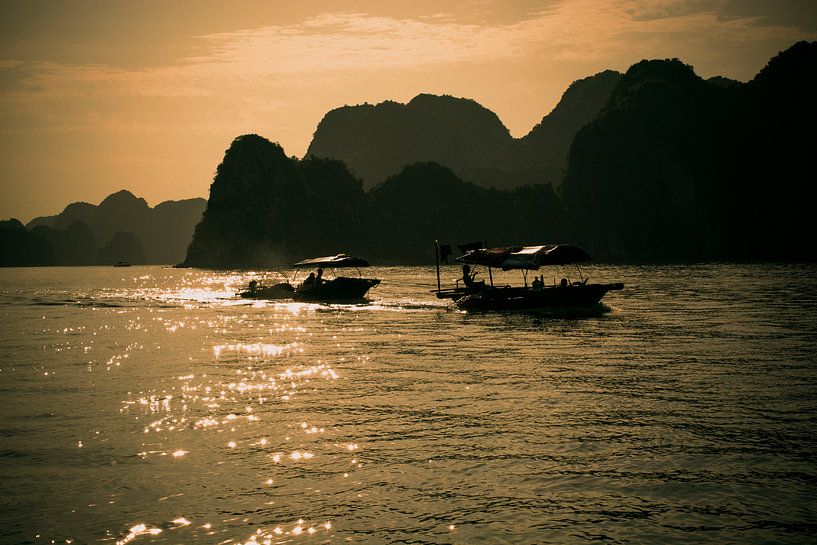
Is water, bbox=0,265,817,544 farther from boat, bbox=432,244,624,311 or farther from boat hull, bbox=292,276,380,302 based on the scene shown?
boat hull, bbox=292,276,380,302

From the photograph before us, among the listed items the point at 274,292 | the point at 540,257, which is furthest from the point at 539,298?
the point at 274,292

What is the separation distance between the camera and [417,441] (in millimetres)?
14977

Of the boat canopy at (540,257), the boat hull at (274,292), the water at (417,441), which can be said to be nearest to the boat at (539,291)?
the boat canopy at (540,257)

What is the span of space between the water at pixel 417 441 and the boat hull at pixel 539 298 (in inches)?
572

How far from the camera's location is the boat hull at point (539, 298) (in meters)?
47.6

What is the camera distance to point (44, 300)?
74625 millimetres

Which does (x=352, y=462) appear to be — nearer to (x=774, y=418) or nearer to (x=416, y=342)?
(x=774, y=418)

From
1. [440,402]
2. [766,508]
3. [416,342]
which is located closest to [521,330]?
[416,342]

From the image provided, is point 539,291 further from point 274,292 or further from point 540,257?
point 274,292

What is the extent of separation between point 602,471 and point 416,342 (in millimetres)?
21049

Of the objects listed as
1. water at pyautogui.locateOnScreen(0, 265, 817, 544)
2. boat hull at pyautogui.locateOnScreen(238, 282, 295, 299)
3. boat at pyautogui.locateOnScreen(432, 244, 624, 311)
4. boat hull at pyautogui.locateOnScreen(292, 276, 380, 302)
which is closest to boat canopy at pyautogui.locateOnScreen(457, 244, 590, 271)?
boat at pyautogui.locateOnScreen(432, 244, 624, 311)

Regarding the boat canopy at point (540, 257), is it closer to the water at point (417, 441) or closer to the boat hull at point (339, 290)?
Answer: the water at point (417, 441)

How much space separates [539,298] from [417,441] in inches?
1324

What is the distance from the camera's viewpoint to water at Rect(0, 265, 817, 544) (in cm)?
1052
